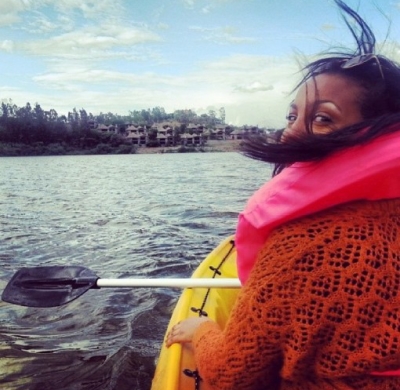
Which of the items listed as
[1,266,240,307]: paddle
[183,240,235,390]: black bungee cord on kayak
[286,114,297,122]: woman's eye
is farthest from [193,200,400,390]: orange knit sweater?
[1,266,240,307]: paddle

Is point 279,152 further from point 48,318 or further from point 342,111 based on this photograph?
point 48,318

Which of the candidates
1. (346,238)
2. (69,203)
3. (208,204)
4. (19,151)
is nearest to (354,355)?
(346,238)

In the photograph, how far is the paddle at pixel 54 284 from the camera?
3.24m

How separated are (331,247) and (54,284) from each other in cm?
279

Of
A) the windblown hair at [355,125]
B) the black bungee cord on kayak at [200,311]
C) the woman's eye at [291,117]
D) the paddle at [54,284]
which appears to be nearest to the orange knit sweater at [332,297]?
the windblown hair at [355,125]

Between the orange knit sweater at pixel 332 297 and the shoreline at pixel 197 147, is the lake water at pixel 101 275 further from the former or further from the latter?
the shoreline at pixel 197 147

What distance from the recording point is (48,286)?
347 cm

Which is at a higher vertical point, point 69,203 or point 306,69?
point 306,69

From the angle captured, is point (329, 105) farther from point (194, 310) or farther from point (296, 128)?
point (194, 310)

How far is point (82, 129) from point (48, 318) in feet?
314

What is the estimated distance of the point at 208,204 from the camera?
12688 millimetres

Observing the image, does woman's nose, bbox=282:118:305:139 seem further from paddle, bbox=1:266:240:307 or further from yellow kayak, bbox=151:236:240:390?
paddle, bbox=1:266:240:307

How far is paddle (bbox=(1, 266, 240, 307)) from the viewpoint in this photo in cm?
324

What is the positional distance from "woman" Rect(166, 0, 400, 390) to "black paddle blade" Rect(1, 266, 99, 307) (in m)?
2.26
